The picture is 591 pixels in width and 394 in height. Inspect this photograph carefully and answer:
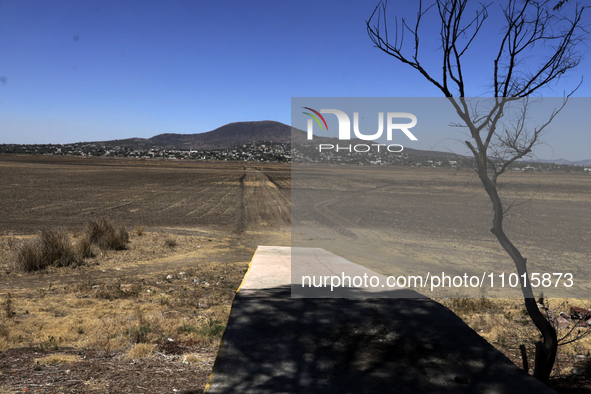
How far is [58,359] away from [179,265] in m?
6.08

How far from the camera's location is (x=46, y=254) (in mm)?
9758

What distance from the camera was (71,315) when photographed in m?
6.29

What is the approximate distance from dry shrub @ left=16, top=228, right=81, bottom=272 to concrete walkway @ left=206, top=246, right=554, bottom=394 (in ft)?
23.8

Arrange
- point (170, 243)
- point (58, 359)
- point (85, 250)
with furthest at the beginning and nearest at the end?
point (170, 243)
point (85, 250)
point (58, 359)

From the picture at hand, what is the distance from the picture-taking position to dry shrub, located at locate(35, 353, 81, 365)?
173 inches

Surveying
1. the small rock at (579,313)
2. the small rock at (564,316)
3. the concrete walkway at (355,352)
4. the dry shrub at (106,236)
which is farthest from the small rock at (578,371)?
the dry shrub at (106,236)

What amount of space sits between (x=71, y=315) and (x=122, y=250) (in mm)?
5807

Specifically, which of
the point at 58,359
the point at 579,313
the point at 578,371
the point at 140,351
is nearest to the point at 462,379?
the point at 578,371

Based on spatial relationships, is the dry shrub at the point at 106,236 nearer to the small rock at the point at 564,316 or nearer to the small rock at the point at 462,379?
the small rock at the point at 462,379

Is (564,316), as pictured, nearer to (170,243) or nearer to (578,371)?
(578,371)

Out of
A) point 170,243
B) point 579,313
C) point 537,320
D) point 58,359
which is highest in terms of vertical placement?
point 537,320

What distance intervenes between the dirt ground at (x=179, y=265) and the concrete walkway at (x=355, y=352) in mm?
900

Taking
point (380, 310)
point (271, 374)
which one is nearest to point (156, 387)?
point (271, 374)

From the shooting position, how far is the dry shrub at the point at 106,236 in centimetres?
1181
